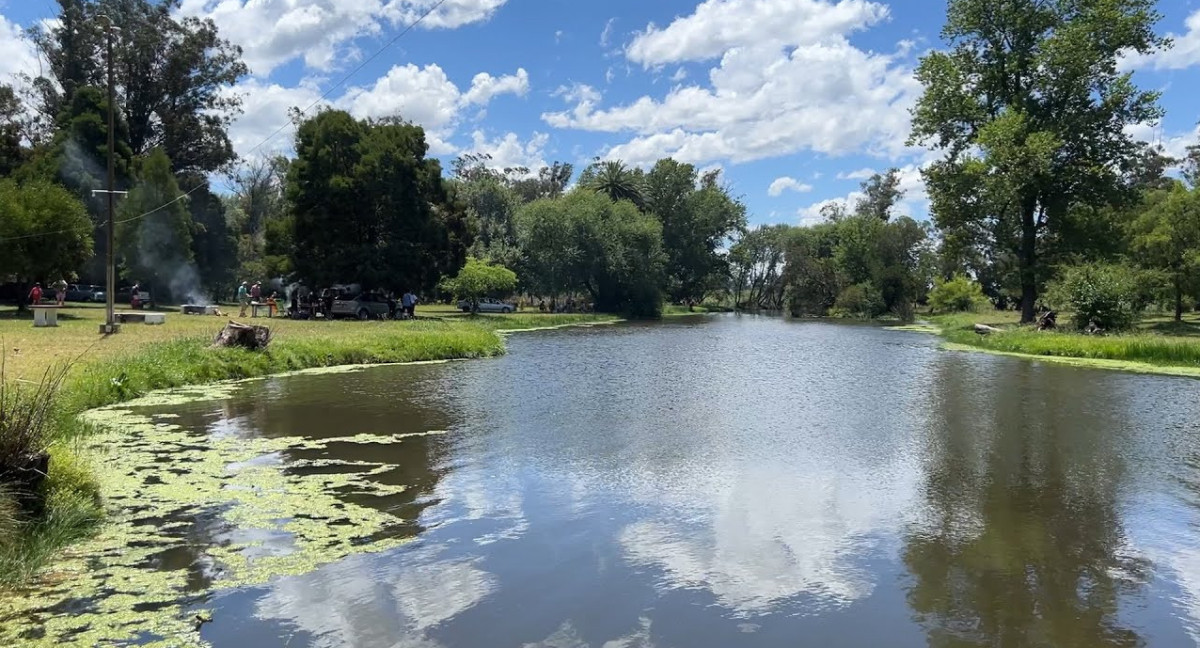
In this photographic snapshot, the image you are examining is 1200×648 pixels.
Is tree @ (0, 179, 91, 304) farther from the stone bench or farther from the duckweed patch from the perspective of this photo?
the duckweed patch

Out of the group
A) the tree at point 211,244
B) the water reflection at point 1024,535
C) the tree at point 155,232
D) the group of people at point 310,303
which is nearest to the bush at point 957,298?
the group of people at point 310,303

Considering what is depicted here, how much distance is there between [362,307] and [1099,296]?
114 feet

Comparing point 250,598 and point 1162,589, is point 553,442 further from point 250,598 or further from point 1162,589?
point 1162,589

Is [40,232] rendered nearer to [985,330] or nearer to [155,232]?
[155,232]

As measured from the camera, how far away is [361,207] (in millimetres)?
46531

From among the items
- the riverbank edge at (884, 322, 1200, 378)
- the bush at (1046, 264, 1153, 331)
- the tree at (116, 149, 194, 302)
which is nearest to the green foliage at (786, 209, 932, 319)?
the bush at (1046, 264, 1153, 331)

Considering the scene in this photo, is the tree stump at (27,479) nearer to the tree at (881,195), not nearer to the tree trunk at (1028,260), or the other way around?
the tree trunk at (1028,260)

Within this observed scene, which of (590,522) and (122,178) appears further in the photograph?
(122,178)

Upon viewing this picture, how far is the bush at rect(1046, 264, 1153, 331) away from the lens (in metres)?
33.8

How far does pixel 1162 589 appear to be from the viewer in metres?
6.91

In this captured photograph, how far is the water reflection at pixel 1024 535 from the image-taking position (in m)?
6.18

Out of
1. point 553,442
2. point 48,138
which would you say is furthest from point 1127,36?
point 48,138

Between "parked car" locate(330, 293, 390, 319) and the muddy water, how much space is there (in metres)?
25.6

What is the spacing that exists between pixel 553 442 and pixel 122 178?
1963 inches
